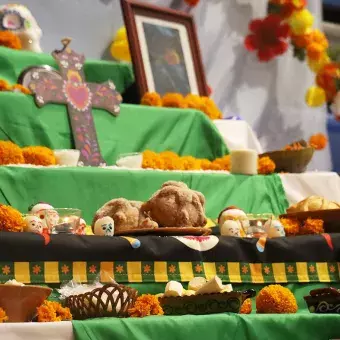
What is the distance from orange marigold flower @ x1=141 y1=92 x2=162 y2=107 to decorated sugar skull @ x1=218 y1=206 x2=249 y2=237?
4.31ft

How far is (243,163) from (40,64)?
1206 mm


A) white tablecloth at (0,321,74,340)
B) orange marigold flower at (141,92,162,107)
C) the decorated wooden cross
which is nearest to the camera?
white tablecloth at (0,321,74,340)

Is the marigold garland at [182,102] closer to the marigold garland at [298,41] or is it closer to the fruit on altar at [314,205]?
the fruit on altar at [314,205]

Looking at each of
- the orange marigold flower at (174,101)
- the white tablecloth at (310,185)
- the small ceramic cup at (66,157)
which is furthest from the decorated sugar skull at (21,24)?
the white tablecloth at (310,185)

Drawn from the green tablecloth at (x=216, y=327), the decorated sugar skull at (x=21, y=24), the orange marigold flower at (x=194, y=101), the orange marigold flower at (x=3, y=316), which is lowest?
the green tablecloth at (x=216, y=327)

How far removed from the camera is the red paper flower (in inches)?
251

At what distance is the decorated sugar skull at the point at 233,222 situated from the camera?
11.3 ft

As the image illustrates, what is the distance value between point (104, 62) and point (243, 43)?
160 centimetres

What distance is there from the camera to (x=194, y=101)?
16.5 ft

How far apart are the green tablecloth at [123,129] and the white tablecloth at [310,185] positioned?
49cm

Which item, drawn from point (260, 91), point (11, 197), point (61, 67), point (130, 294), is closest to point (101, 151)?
point (61, 67)

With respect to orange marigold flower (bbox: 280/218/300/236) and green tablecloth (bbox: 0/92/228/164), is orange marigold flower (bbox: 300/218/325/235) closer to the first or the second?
orange marigold flower (bbox: 280/218/300/236)

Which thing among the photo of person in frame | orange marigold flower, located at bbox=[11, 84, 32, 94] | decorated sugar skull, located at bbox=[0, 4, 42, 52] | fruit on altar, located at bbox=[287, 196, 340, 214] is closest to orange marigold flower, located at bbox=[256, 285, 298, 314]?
fruit on altar, located at bbox=[287, 196, 340, 214]

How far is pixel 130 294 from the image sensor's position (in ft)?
8.72
